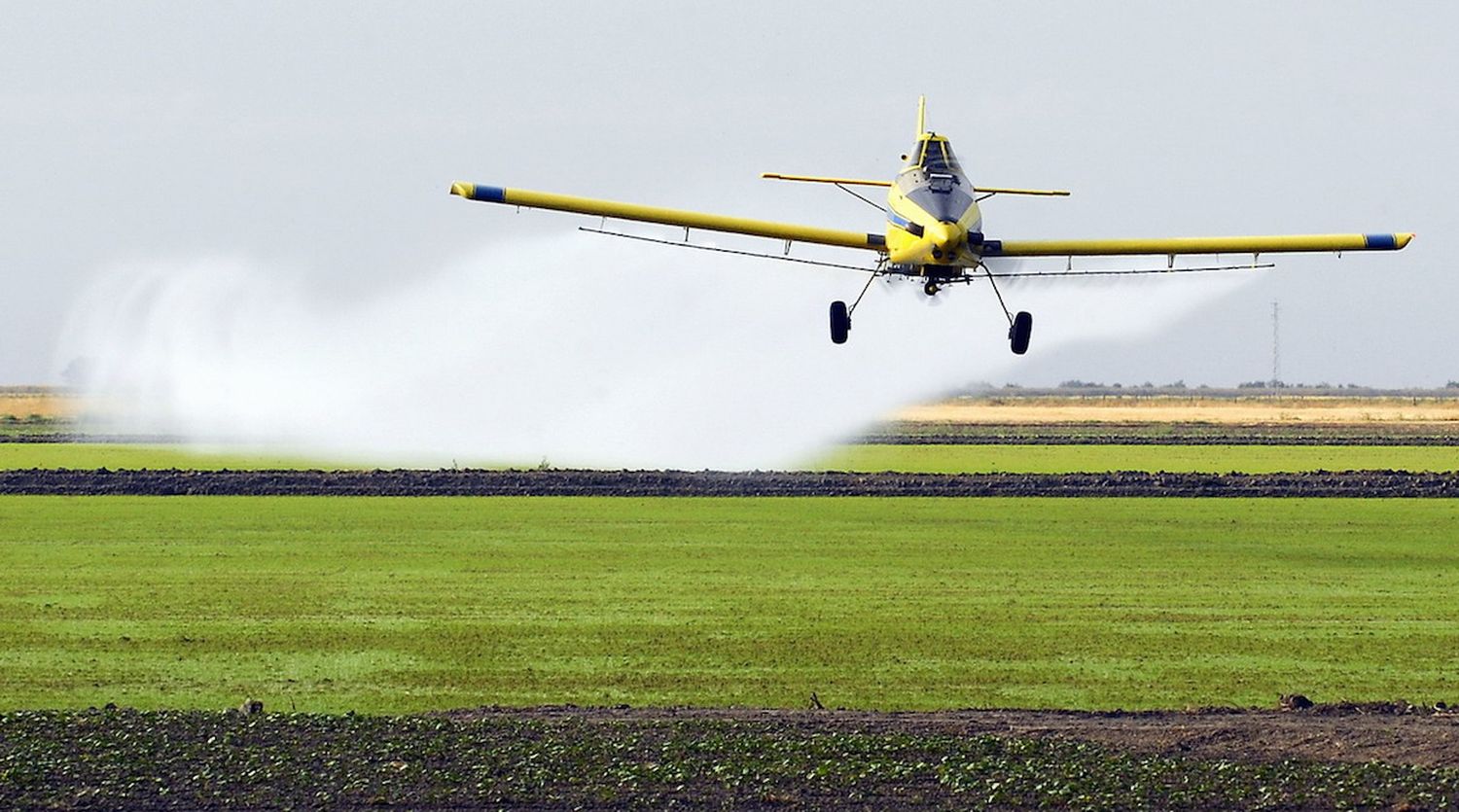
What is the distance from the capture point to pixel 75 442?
9156 cm

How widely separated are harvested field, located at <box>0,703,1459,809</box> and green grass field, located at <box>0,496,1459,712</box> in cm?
186

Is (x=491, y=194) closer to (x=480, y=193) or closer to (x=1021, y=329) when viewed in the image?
(x=480, y=193)

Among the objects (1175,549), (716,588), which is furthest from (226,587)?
(1175,549)

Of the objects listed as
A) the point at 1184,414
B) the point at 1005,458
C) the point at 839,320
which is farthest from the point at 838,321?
the point at 1184,414

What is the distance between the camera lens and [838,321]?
38188mm

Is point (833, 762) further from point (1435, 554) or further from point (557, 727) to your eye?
point (1435, 554)

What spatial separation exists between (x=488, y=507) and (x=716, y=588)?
690 inches

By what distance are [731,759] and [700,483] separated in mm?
36775

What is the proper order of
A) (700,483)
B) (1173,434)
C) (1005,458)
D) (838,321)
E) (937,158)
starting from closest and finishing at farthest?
(937,158)
(838,321)
(700,483)
(1005,458)
(1173,434)

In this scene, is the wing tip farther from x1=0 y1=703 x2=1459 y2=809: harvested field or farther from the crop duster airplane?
x1=0 y1=703 x2=1459 y2=809: harvested field

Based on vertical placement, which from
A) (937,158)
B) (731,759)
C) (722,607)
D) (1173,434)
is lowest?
(731,759)

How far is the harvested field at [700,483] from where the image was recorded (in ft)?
181

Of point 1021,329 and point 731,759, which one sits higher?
point 1021,329

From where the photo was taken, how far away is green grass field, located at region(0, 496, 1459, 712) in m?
25.4
